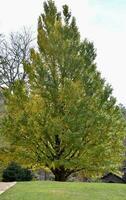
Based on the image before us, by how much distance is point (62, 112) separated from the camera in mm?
23344

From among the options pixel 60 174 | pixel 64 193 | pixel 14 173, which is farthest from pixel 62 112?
pixel 64 193

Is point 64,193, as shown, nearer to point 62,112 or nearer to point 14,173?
point 14,173

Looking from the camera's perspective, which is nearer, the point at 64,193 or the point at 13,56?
the point at 64,193

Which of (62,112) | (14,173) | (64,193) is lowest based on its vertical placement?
(64,193)

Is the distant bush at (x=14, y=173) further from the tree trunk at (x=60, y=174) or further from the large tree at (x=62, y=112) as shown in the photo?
the tree trunk at (x=60, y=174)

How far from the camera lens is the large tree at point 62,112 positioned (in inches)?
900

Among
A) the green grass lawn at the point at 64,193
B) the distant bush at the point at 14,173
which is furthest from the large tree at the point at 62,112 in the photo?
the green grass lawn at the point at 64,193

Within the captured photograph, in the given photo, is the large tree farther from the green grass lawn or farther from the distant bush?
the green grass lawn

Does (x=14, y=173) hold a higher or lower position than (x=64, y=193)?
higher

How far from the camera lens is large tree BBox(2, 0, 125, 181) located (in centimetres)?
2286

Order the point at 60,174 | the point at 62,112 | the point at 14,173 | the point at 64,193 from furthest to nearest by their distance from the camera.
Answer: the point at 60,174, the point at 62,112, the point at 14,173, the point at 64,193

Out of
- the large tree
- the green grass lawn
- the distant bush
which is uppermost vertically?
the large tree

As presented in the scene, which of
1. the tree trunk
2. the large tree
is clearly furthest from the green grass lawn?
the tree trunk

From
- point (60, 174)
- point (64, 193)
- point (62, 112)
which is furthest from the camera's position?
point (60, 174)
